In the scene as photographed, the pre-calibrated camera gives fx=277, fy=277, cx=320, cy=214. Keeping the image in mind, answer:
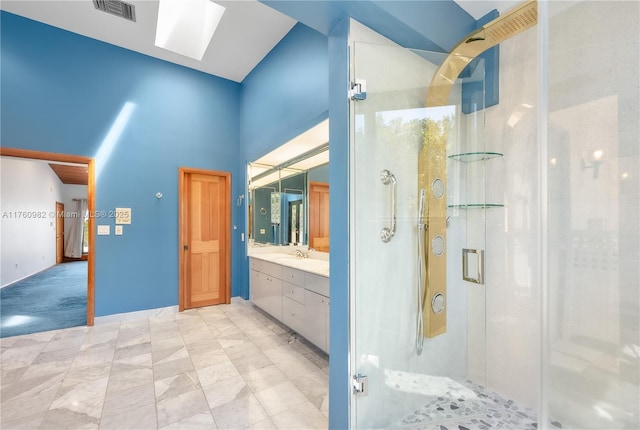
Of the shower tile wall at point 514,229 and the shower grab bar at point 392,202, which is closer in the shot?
the shower grab bar at point 392,202

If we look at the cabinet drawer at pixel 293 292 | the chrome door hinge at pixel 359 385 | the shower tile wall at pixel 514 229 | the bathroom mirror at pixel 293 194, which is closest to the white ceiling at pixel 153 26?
the bathroom mirror at pixel 293 194

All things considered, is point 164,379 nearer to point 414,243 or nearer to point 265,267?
point 265,267

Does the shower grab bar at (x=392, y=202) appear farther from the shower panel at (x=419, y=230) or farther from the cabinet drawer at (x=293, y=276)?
the cabinet drawer at (x=293, y=276)

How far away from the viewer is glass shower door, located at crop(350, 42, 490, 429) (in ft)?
5.41

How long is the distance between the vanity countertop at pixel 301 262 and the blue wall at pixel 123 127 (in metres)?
1.11

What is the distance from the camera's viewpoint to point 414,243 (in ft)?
6.14

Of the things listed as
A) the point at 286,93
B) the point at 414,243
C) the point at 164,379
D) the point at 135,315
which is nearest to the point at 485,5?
the point at 414,243

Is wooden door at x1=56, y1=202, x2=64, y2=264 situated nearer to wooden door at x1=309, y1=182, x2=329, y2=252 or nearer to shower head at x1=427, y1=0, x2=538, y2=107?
wooden door at x1=309, y1=182, x2=329, y2=252

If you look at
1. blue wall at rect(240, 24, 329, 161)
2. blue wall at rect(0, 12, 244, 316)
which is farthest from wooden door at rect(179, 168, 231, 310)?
blue wall at rect(240, 24, 329, 161)

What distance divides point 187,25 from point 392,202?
3.74 m

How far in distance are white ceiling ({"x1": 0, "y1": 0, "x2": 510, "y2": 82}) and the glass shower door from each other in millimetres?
2222

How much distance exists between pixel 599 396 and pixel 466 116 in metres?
1.85

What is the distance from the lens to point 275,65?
11.9 feet

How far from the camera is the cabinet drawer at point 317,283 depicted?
247 centimetres
